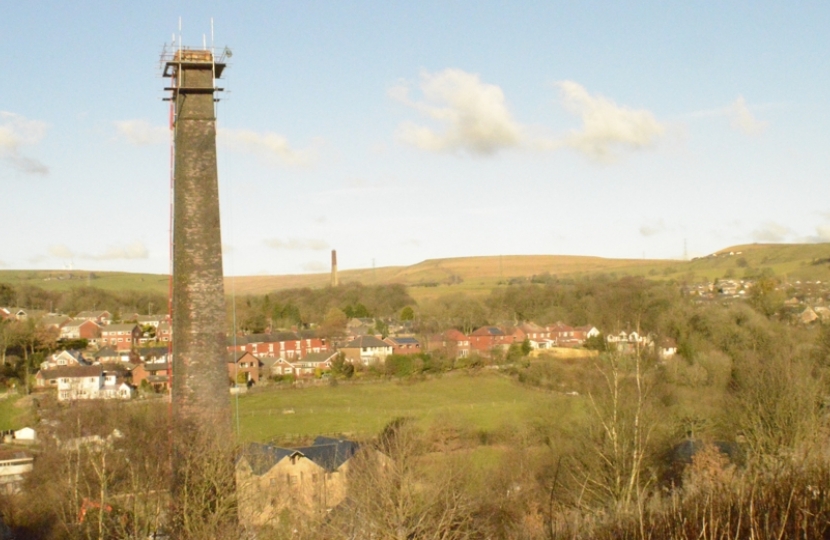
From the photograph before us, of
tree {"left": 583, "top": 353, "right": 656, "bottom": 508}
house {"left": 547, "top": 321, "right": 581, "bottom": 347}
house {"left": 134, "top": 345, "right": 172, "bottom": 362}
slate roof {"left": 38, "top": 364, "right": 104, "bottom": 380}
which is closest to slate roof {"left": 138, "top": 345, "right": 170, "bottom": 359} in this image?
house {"left": 134, "top": 345, "right": 172, "bottom": 362}

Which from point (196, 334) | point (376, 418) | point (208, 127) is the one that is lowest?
point (376, 418)

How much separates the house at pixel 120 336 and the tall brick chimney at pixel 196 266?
130 ft

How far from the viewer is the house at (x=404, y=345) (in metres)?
48.2

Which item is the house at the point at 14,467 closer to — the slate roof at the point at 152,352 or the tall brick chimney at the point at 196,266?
the tall brick chimney at the point at 196,266

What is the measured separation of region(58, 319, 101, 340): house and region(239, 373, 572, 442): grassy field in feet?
67.6

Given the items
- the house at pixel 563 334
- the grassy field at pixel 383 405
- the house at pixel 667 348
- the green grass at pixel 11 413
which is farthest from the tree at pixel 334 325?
the house at pixel 667 348

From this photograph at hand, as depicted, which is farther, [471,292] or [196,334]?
[471,292]

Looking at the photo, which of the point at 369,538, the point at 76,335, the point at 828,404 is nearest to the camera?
the point at 369,538

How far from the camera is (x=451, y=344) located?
47312mm

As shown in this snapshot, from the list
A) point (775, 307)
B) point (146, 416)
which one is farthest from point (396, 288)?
point (146, 416)

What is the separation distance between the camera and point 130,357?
43.7 m

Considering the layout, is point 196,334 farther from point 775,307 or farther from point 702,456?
point 775,307

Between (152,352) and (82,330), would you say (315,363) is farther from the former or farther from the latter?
(82,330)

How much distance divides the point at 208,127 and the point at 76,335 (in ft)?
141
